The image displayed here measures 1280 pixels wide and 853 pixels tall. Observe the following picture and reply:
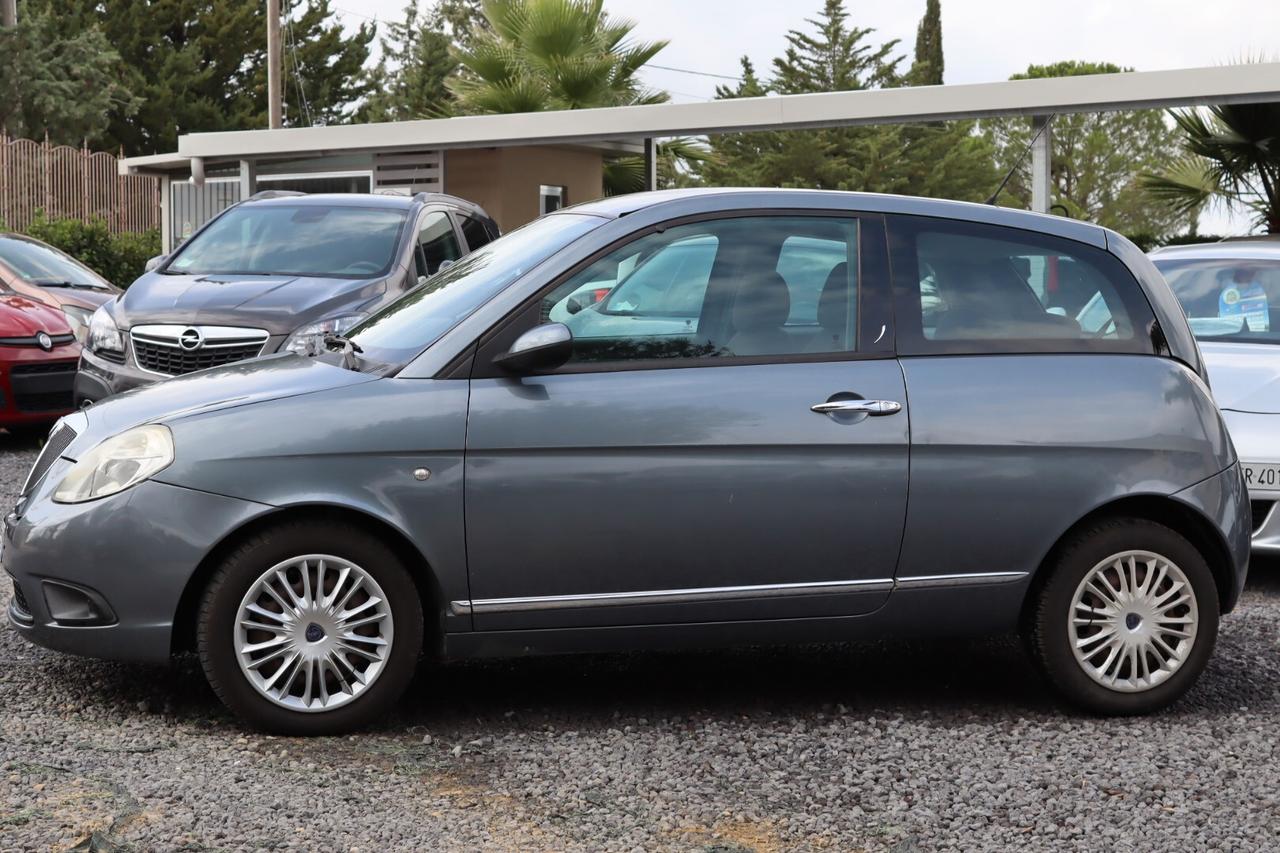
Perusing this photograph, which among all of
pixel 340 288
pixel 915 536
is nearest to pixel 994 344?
pixel 915 536

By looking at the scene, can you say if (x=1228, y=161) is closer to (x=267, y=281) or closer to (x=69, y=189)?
(x=267, y=281)

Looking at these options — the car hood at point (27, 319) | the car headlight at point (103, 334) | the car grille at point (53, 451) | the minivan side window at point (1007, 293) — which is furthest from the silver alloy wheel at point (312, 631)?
the car hood at point (27, 319)

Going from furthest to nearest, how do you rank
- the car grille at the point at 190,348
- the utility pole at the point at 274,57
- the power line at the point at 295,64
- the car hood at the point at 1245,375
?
the power line at the point at 295,64
the utility pole at the point at 274,57
the car grille at the point at 190,348
the car hood at the point at 1245,375

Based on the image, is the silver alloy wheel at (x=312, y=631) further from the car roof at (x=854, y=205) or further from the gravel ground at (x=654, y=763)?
the car roof at (x=854, y=205)

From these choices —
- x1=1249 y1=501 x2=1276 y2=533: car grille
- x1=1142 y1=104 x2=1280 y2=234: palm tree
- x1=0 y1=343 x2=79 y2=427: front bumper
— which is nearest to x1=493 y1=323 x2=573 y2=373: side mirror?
x1=1249 y1=501 x2=1276 y2=533: car grille

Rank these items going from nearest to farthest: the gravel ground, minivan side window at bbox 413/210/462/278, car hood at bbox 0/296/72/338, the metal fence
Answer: the gravel ground < minivan side window at bbox 413/210/462/278 < car hood at bbox 0/296/72/338 < the metal fence

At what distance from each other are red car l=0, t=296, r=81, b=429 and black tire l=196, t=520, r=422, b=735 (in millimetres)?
6871

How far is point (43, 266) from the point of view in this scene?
523 inches

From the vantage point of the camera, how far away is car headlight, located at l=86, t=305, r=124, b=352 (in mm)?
9617

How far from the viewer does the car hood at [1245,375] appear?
23.3 feet

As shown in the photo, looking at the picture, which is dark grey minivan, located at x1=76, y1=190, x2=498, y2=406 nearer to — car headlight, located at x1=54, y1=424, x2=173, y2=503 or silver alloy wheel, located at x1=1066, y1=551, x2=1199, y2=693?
car headlight, located at x1=54, y1=424, x2=173, y2=503

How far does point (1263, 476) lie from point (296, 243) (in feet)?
20.6

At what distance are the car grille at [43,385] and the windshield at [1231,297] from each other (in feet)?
23.5

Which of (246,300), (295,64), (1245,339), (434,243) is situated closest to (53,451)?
(246,300)
